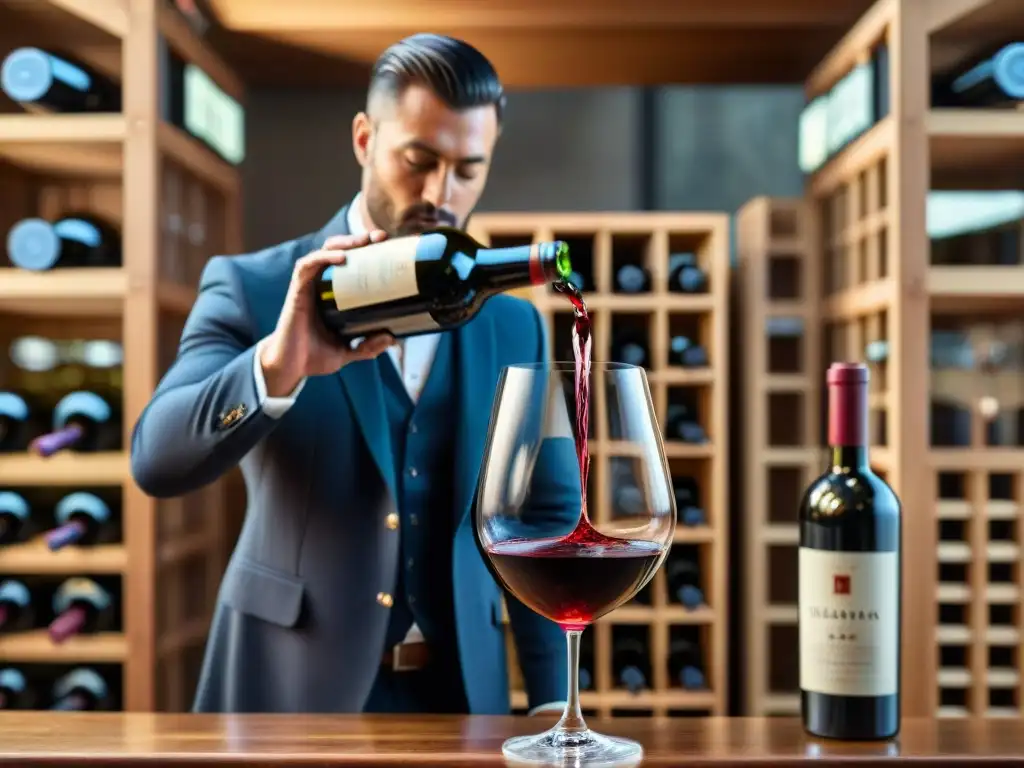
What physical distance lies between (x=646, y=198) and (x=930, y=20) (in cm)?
90

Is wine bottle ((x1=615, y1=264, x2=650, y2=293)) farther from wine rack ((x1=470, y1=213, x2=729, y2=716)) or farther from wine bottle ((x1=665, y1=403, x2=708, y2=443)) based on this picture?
wine bottle ((x1=665, y1=403, x2=708, y2=443))

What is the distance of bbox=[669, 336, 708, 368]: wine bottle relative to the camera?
88.6 inches

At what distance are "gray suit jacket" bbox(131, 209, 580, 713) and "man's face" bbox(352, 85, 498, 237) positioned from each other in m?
0.15

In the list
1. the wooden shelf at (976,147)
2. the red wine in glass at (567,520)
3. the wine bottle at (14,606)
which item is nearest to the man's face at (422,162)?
the red wine in glass at (567,520)

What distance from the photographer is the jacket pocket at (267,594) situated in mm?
1250

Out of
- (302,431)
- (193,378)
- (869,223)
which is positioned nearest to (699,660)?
(869,223)

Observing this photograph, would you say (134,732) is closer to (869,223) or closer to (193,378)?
(193,378)

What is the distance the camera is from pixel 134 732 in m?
0.73

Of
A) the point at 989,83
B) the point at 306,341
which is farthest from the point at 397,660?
the point at 989,83

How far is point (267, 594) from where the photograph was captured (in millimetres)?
1258

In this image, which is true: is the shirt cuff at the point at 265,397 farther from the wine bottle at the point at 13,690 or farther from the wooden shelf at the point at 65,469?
the wine bottle at the point at 13,690

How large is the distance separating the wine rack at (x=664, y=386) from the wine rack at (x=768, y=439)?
11cm

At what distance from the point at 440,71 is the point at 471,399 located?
1.49ft

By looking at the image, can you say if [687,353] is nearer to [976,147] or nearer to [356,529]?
[976,147]
